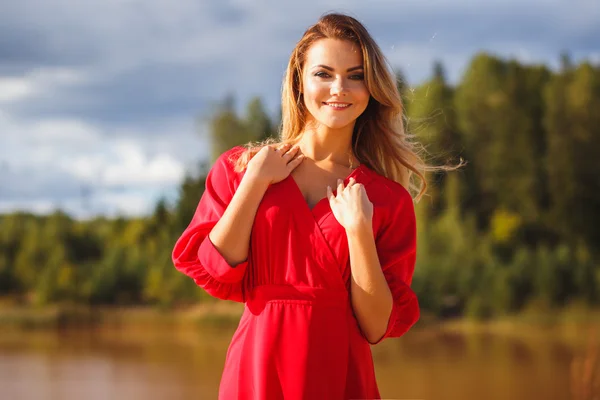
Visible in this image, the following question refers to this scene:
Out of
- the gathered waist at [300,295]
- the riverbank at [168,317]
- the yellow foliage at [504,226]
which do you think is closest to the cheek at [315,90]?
the gathered waist at [300,295]

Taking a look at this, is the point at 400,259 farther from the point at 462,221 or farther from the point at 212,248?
the point at 462,221

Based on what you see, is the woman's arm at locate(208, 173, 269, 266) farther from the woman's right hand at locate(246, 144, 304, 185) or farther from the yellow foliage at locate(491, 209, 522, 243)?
the yellow foliage at locate(491, 209, 522, 243)

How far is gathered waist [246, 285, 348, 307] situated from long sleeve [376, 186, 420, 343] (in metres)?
0.13

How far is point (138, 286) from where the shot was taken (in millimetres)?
18297

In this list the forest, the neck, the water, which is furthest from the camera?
the forest

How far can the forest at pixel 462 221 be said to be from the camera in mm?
17422

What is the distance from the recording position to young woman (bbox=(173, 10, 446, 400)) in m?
1.80

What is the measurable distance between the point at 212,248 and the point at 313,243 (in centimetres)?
23

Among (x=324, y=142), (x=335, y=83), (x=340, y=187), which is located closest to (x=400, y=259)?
(x=340, y=187)

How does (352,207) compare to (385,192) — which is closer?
(352,207)

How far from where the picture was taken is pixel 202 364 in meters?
14.5

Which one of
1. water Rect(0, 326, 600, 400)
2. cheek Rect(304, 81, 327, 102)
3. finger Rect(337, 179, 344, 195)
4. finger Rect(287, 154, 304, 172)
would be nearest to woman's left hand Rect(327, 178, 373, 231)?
finger Rect(337, 179, 344, 195)

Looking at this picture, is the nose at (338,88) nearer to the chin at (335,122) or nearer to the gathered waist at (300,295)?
the chin at (335,122)

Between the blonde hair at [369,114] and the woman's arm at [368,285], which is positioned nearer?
the woman's arm at [368,285]
